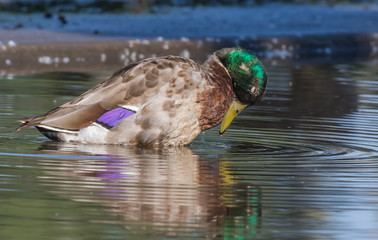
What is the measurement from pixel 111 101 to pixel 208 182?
1.43 metres

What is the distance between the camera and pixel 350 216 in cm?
602

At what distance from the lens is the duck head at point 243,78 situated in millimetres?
8344

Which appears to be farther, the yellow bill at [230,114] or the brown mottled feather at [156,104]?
the yellow bill at [230,114]

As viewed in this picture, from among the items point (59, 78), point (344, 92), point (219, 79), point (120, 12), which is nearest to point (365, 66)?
point (344, 92)

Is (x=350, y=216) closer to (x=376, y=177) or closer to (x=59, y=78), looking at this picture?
(x=376, y=177)

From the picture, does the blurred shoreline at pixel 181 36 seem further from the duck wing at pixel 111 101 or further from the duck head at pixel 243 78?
the duck head at pixel 243 78

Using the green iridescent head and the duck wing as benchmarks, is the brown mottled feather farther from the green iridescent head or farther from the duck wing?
the green iridescent head

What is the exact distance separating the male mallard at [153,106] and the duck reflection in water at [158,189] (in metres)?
0.13

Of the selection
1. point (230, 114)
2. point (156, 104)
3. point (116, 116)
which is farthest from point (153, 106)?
point (230, 114)

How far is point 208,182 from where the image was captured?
6.96 meters

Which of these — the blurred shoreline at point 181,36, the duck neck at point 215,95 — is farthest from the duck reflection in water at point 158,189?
the blurred shoreline at point 181,36

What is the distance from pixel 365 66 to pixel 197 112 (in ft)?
28.2

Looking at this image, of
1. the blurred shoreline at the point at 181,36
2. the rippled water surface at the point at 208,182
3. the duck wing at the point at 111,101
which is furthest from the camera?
the blurred shoreline at the point at 181,36

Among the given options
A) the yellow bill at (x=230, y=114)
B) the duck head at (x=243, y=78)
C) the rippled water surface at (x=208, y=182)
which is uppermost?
the duck head at (x=243, y=78)
